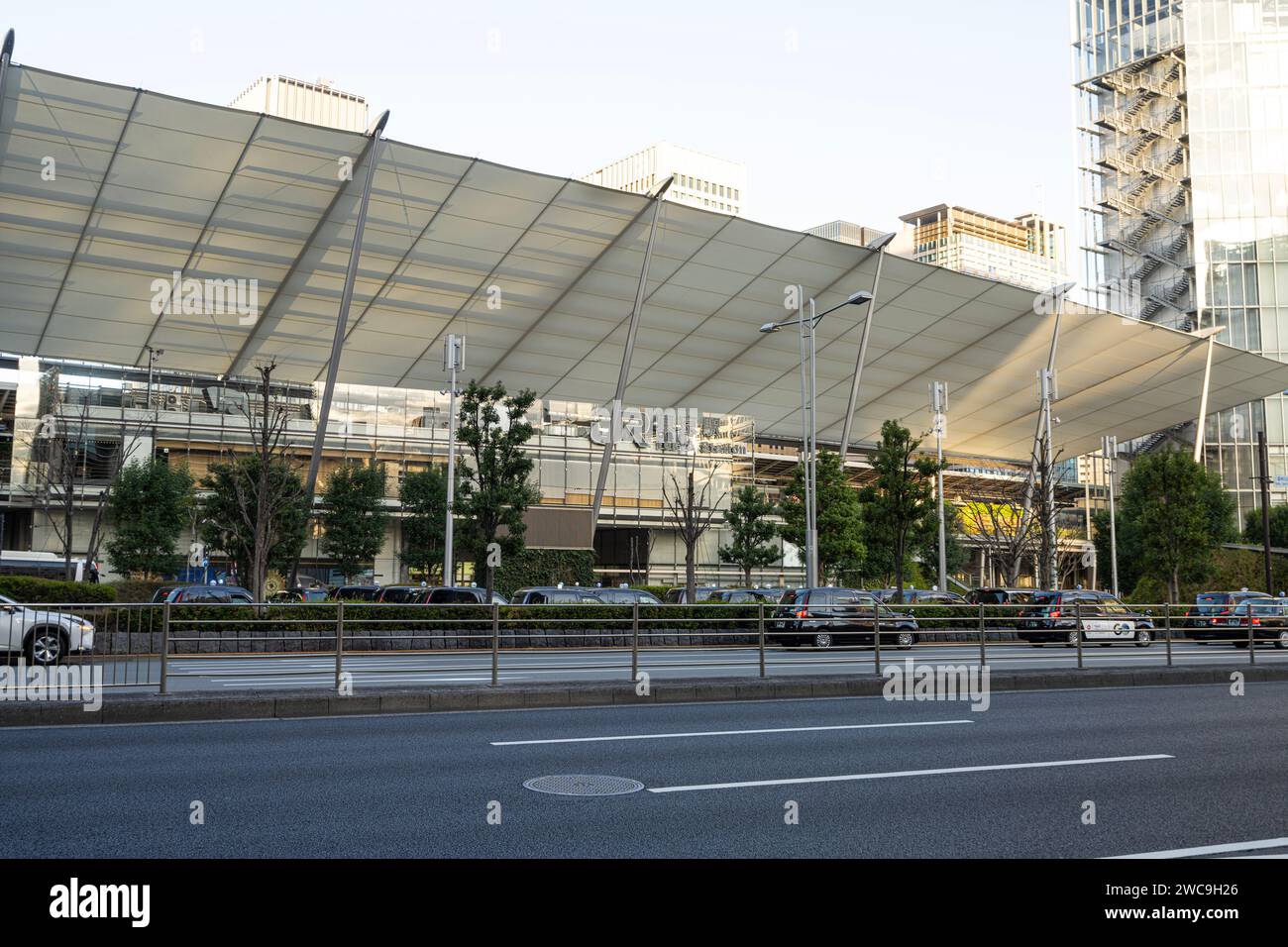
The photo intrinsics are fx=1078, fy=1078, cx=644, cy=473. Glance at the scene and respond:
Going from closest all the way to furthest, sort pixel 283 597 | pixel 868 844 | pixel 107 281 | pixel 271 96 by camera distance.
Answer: pixel 868 844 → pixel 283 597 → pixel 107 281 → pixel 271 96

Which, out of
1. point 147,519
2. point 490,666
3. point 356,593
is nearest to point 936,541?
point 356,593

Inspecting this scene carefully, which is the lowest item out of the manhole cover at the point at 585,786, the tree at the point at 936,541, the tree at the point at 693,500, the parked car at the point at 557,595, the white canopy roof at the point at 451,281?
the manhole cover at the point at 585,786

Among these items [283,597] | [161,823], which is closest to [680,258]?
[283,597]

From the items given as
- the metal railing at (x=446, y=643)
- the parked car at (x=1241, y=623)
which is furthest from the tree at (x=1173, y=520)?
the metal railing at (x=446, y=643)

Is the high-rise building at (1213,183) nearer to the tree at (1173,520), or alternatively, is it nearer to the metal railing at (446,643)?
the tree at (1173,520)

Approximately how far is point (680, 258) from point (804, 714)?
3305 centimetres

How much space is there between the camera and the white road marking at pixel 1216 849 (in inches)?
238

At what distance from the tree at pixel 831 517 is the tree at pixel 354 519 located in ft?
58.0

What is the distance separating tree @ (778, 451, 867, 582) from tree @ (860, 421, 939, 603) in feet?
16.4

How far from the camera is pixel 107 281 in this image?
41812 mm

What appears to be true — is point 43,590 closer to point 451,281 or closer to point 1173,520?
point 451,281

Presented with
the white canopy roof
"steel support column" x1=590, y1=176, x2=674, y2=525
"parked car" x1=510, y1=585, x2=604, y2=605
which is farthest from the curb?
"steel support column" x1=590, y1=176, x2=674, y2=525
